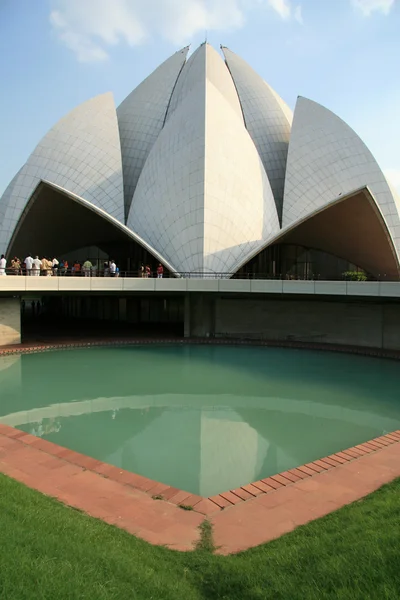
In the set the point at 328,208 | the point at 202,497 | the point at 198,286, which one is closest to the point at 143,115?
the point at 328,208

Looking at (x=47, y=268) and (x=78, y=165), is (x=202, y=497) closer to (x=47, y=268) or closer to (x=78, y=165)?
(x=47, y=268)

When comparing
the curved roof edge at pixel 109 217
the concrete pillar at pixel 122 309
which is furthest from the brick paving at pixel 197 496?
the concrete pillar at pixel 122 309

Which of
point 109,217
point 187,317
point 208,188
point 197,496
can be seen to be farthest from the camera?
point 109,217

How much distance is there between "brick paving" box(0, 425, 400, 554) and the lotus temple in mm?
13308

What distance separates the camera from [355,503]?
4.08 metres

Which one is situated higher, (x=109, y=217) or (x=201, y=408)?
(x=109, y=217)

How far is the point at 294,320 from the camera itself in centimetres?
1753

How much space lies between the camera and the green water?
5.86 m

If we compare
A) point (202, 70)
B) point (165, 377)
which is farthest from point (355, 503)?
point (202, 70)

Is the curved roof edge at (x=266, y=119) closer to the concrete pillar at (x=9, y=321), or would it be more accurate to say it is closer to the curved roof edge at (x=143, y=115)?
the curved roof edge at (x=143, y=115)

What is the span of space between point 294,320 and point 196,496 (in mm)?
13697

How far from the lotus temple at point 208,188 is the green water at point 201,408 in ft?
23.4

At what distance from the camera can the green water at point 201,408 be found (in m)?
5.86

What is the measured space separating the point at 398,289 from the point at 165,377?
293 inches
